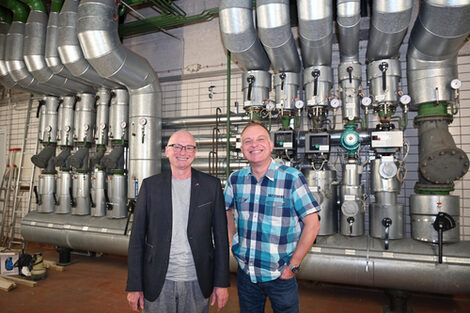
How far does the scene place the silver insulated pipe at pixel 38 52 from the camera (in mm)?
4391

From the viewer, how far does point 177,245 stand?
4.93ft

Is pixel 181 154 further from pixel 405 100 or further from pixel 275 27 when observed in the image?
pixel 405 100

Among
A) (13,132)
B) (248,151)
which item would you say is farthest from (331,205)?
(13,132)

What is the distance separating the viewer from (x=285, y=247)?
1.53 metres

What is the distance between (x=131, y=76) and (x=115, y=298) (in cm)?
273

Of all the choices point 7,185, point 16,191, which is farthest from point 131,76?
point 7,185

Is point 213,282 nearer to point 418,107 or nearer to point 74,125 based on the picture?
point 418,107

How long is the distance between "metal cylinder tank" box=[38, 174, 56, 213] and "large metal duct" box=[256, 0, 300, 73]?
167 inches

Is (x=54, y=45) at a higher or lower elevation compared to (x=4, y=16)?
lower

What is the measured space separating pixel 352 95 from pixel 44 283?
4.31 meters

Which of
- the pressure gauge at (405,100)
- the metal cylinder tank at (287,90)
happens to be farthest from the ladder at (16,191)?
the pressure gauge at (405,100)

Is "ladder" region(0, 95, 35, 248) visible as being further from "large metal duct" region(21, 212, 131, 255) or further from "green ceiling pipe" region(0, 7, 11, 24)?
"green ceiling pipe" region(0, 7, 11, 24)

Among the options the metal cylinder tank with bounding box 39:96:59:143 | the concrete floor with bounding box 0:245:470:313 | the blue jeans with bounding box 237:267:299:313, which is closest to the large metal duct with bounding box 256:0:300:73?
the blue jeans with bounding box 237:267:299:313

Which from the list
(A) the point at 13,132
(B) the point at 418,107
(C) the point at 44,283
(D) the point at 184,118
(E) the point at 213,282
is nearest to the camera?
(E) the point at 213,282
